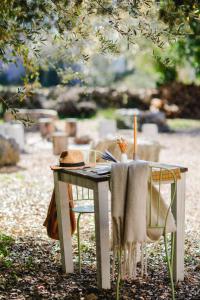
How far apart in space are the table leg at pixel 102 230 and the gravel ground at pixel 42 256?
15 cm

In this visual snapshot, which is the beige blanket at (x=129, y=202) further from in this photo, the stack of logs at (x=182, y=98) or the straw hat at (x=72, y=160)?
the stack of logs at (x=182, y=98)

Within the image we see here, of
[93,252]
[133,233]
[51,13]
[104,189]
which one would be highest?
[51,13]

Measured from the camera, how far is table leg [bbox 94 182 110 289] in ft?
13.1

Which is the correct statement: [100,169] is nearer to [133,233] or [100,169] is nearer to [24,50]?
[133,233]

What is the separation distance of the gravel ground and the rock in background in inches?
26.1

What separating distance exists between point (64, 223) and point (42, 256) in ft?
2.00

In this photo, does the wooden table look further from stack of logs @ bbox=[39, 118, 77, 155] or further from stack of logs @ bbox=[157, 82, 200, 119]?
stack of logs @ bbox=[157, 82, 200, 119]

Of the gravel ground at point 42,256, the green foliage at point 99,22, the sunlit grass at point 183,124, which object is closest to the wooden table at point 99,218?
the gravel ground at point 42,256

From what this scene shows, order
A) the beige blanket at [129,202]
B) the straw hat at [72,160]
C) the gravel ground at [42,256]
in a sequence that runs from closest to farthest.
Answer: the beige blanket at [129,202]
the gravel ground at [42,256]
the straw hat at [72,160]

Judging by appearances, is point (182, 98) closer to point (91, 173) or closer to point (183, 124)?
point (183, 124)

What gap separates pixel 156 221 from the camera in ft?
13.2

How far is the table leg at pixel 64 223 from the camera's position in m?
4.60

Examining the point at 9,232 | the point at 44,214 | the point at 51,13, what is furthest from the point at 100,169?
the point at 44,214

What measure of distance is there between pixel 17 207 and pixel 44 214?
46 cm
